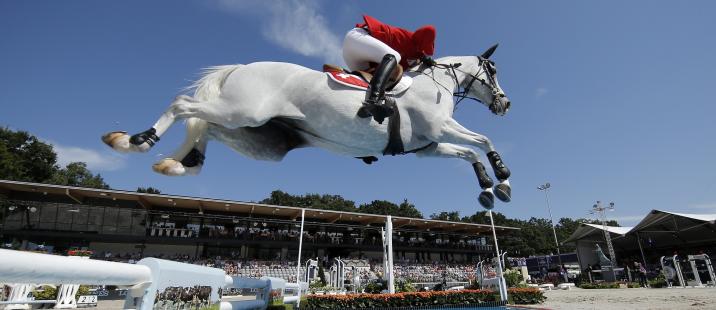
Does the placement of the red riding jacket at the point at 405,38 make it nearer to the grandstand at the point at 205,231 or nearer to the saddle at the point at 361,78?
the saddle at the point at 361,78

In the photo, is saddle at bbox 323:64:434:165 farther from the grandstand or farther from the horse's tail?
the grandstand

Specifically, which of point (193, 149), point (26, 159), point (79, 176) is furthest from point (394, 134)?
point (79, 176)

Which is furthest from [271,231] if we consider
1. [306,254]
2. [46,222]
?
[46,222]

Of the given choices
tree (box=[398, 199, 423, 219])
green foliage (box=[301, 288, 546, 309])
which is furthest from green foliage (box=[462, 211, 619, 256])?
green foliage (box=[301, 288, 546, 309])

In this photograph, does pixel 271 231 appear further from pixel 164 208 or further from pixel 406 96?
pixel 406 96

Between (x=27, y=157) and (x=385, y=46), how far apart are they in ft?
147

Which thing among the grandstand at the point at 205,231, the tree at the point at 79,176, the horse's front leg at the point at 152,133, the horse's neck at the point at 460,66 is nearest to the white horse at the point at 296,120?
the horse's front leg at the point at 152,133

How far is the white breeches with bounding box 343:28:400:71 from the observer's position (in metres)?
3.21

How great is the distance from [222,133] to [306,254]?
1208 inches

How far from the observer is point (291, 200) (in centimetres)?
5912

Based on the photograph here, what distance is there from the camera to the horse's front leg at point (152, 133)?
2396mm

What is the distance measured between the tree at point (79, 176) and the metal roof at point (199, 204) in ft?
70.2

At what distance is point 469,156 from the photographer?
12.1 ft

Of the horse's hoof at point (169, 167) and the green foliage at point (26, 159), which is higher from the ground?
the green foliage at point (26, 159)
